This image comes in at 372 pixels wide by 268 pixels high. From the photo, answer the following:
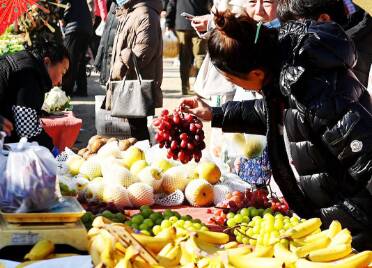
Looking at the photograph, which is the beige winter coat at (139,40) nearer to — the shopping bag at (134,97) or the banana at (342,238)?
the shopping bag at (134,97)

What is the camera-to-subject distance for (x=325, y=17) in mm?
3857

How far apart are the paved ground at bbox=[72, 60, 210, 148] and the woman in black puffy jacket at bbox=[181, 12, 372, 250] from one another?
5788mm

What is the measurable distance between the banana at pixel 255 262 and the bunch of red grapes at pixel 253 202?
1537 mm

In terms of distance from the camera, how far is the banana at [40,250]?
103 inches

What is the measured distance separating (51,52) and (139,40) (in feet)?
7.43

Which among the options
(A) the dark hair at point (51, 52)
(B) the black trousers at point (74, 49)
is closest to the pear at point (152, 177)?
(A) the dark hair at point (51, 52)

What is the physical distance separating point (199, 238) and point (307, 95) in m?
0.76

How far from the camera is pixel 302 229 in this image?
2.71 metres

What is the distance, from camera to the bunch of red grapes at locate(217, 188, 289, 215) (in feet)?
13.4

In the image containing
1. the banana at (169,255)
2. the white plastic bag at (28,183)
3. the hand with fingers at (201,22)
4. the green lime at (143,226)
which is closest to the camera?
the banana at (169,255)

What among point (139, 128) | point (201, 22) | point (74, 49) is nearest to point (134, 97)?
point (139, 128)

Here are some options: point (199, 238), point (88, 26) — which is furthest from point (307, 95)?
point (88, 26)

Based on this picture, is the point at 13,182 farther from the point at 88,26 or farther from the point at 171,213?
the point at 88,26

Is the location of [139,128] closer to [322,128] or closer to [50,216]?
[322,128]
